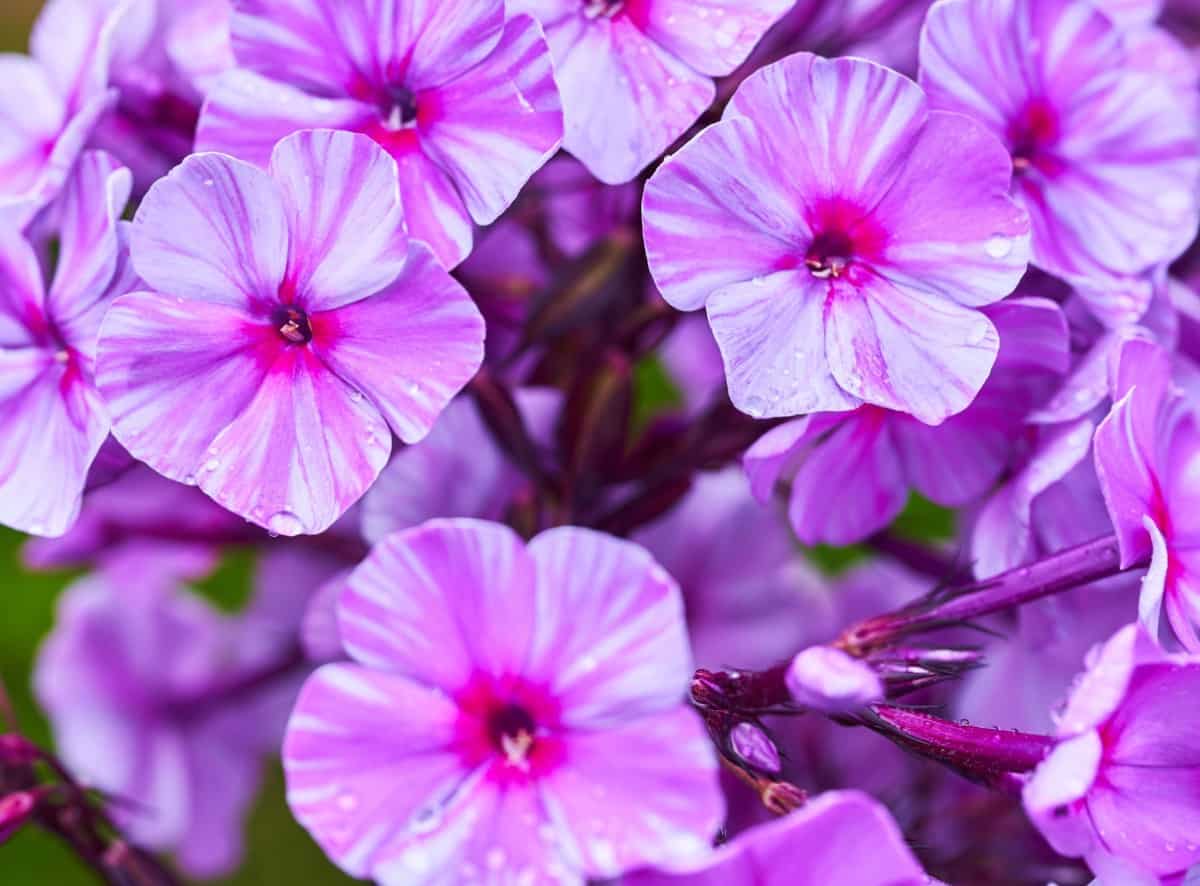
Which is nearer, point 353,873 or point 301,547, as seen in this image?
point 353,873

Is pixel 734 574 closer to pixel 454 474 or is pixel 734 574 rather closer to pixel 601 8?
pixel 454 474

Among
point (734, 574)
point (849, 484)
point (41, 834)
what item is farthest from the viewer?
point (41, 834)

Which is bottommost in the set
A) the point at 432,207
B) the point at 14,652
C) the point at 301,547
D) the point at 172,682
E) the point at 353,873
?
the point at 14,652

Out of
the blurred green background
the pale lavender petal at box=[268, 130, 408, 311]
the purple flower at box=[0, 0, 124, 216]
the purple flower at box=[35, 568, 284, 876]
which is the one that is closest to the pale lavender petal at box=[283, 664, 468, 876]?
the pale lavender petal at box=[268, 130, 408, 311]

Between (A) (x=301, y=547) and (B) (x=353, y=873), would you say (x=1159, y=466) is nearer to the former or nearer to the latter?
(B) (x=353, y=873)

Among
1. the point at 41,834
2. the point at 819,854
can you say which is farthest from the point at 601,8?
the point at 41,834

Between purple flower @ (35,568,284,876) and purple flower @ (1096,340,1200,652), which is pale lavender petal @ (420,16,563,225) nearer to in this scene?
purple flower @ (1096,340,1200,652)

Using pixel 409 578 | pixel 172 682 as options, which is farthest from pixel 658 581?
pixel 172 682

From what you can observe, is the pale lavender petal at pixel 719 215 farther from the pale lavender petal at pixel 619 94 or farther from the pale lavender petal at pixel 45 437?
the pale lavender petal at pixel 45 437
